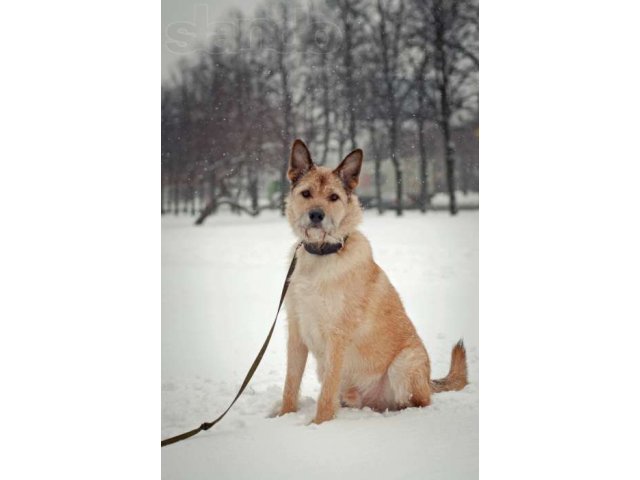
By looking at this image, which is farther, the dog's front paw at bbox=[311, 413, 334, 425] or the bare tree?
the bare tree

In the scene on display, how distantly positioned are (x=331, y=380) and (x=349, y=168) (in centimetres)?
104

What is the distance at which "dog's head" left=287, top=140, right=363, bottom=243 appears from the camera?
3.46 metres

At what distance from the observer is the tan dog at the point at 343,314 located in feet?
11.5

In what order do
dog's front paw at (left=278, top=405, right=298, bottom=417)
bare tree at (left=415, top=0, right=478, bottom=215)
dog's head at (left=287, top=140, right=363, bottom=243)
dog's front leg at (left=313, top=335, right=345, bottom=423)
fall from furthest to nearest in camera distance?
bare tree at (left=415, top=0, right=478, bottom=215) < dog's front paw at (left=278, top=405, right=298, bottom=417) < dog's front leg at (left=313, top=335, right=345, bottom=423) < dog's head at (left=287, top=140, right=363, bottom=243)

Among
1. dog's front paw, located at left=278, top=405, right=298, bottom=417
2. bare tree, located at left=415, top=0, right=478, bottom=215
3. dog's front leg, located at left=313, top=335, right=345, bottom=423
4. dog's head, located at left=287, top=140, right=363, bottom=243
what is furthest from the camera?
bare tree, located at left=415, top=0, right=478, bottom=215


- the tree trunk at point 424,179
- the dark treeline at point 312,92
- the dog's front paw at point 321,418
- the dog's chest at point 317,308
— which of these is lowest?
the dog's front paw at point 321,418

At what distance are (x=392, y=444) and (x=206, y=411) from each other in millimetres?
984

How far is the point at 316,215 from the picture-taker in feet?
11.4

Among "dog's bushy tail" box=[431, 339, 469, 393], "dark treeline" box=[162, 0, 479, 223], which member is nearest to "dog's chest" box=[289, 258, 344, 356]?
"dark treeline" box=[162, 0, 479, 223]

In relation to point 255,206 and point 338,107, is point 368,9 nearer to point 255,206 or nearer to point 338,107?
point 338,107

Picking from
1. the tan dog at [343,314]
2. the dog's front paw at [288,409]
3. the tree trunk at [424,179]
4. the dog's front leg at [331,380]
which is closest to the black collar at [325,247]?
the tan dog at [343,314]

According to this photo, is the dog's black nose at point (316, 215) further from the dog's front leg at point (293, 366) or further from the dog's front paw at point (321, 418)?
the dog's front paw at point (321, 418)

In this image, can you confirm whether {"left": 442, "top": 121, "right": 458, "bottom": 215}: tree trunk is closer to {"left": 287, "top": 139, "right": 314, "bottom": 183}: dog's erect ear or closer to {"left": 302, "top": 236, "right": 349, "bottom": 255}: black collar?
{"left": 302, "top": 236, "right": 349, "bottom": 255}: black collar
